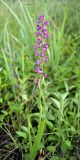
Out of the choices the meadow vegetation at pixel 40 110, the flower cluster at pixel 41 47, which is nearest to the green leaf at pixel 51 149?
the meadow vegetation at pixel 40 110

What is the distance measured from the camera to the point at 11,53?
1.98 metres

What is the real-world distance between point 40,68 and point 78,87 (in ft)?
1.25

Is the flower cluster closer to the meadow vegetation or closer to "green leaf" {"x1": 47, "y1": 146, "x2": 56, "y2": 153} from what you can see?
the meadow vegetation

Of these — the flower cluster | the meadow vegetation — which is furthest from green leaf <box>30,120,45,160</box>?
the flower cluster

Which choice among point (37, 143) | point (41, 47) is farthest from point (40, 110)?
point (41, 47)

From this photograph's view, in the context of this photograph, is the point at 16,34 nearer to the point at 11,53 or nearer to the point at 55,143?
the point at 11,53

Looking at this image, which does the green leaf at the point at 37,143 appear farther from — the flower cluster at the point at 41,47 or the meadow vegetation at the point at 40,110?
the flower cluster at the point at 41,47

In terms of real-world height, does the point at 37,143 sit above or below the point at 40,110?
below

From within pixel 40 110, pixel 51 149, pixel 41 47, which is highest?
pixel 41 47

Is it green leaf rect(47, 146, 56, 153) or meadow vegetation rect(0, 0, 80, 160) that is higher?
meadow vegetation rect(0, 0, 80, 160)

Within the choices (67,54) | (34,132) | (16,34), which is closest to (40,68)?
(34,132)

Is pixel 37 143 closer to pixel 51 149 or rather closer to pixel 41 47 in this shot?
pixel 51 149

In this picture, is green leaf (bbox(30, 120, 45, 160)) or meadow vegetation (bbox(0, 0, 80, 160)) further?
meadow vegetation (bbox(0, 0, 80, 160))

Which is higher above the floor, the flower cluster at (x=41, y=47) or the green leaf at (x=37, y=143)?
the flower cluster at (x=41, y=47)
